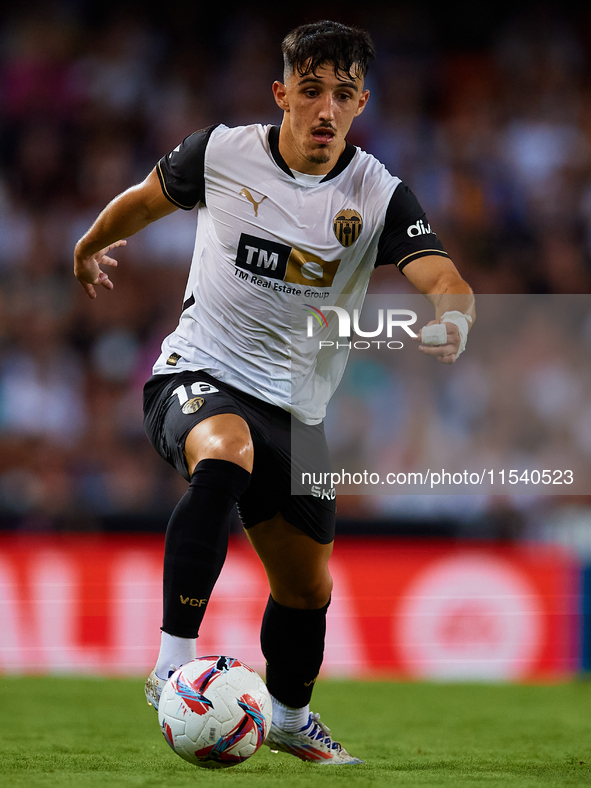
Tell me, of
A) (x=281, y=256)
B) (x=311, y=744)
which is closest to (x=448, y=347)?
(x=281, y=256)

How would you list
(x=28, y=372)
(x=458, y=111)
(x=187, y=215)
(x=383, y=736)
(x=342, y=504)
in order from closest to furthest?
(x=383, y=736)
(x=342, y=504)
(x=28, y=372)
(x=187, y=215)
(x=458, y=111)

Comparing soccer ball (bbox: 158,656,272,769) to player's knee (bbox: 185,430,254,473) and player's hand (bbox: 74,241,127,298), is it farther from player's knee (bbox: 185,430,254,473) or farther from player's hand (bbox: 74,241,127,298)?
player's hand (bbox: 74,241,127,298)

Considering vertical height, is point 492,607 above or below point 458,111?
below

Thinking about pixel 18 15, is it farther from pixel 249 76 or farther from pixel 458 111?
pixel 458 111

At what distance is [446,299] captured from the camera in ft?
11.8

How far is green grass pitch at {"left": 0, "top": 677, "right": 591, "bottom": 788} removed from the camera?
11.5 feet

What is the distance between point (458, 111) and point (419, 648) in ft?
22.5

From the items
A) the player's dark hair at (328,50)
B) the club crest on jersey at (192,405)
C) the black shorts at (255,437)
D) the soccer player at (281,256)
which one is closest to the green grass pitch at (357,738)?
the soccer player at (281,256)

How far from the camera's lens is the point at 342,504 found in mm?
9008

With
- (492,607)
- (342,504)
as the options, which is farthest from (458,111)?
(492,607)

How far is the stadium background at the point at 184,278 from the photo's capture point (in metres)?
7.85

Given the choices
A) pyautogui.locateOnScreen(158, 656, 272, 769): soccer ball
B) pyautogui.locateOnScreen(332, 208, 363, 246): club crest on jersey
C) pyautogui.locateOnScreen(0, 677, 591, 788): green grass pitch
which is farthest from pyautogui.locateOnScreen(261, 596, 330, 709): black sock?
pyautogui.locateOnScreen(332, 208, 363, 246): club crest on jersey

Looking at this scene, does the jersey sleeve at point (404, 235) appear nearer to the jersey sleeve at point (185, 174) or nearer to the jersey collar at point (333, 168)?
the jersey collar at point (333, 168)

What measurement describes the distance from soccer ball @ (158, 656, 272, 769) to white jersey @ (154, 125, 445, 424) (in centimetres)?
108
